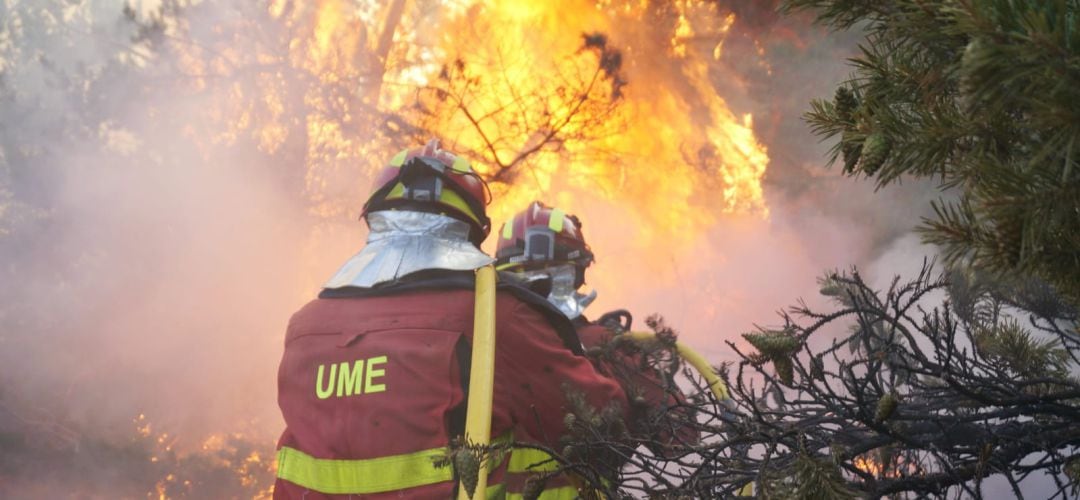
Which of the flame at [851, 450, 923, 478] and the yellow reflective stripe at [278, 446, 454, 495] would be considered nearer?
the flame at [851, 450, 923, 478]

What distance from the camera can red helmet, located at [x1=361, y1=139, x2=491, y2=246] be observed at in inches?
151

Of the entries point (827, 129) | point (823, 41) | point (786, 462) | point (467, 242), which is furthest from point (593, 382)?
Answer: point (823, 41)

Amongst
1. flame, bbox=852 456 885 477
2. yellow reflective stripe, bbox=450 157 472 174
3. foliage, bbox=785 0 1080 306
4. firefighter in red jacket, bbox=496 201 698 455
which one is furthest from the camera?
firefighter in red jacket, bbox=496 201 698 455

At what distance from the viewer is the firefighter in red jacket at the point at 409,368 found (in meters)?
3.16

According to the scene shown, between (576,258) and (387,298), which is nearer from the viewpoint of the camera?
(387,298)

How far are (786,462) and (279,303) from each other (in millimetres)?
8679

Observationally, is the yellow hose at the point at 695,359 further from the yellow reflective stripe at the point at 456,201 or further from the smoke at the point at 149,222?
the smoke at the point at 149,222

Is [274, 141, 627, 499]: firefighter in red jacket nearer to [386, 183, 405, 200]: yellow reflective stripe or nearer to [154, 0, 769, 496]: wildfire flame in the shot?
[386, 183, 405, 200]: yellow reflective stripe

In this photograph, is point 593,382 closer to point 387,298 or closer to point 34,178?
point 387,298

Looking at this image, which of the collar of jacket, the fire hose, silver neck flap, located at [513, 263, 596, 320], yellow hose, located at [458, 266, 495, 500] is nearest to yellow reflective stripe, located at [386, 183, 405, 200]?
the collar of jacket

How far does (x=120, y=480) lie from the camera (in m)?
7.88

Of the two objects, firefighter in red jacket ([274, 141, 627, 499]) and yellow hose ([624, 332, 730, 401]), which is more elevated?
yellow hose ([624, 332, 730, 401])

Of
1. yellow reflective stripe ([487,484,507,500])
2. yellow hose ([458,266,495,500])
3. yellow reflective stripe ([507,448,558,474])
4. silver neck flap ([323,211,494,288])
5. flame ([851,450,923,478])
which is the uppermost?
silver neck flap ([323,211,494,288])

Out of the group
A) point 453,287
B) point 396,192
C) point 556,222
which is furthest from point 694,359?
point 396,192
